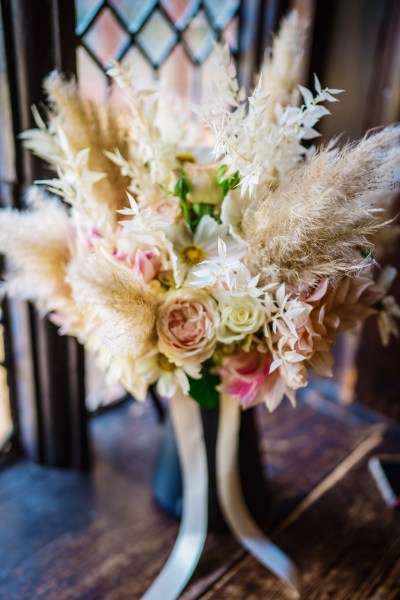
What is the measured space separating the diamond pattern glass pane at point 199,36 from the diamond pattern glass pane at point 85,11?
209 mm

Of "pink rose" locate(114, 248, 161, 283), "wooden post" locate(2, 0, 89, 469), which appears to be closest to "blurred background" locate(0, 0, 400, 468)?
"wooden post" locate(2, 0, 89, 469)

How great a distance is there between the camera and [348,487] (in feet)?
3.04

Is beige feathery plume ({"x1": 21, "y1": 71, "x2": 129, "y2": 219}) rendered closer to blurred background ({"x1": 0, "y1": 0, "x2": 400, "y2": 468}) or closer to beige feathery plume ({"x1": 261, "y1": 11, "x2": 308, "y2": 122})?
blurred background ({"x1": 0, "y1": 0, "x2": 400, "y2": 468})

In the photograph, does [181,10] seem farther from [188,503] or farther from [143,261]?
[188,503]

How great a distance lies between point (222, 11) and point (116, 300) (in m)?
0.76

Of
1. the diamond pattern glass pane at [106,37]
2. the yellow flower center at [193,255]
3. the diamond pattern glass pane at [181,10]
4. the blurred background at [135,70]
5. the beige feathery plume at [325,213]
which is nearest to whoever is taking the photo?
the beige feathery plume at [325,213]

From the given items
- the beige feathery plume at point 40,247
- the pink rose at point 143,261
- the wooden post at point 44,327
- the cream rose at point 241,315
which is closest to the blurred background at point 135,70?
the wooden post at point 44,327

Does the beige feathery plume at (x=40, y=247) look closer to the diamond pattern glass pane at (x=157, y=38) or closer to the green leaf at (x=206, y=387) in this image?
the green leaf at (x=206, y=387)

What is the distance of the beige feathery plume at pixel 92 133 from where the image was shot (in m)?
0.61

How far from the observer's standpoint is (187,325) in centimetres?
58

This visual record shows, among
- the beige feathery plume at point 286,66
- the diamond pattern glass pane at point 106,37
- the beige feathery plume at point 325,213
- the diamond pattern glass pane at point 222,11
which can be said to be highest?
the diamond pattern glass pane at point 222,11

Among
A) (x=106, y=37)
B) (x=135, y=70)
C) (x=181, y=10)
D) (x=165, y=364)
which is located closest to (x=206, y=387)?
(x=165, y=364)

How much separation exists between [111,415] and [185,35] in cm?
81

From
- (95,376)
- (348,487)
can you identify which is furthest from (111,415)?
(348,487)
